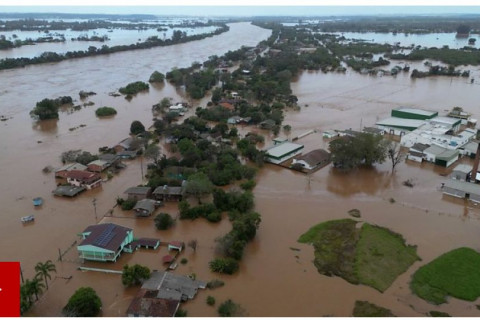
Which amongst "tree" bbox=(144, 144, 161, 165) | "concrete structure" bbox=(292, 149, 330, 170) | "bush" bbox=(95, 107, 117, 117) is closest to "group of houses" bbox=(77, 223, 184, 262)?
"tree" bbox=(144, 144, 161, 165)

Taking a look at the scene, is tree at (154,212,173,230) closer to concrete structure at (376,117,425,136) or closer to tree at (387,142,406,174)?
tree at (387,142,406,174)

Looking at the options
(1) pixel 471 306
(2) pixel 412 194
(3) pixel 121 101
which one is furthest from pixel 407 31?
(1) pixel 471 306

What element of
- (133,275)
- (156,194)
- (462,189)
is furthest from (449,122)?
(133,275)

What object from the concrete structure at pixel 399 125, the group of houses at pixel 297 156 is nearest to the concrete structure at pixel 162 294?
the group of houses at pixel 297 156

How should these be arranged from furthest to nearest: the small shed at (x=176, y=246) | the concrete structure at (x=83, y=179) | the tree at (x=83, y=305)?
the concrete structure at (x=83, y=179) < the small shed at (x=176, y=246) < the tree at (x=83, y=305)

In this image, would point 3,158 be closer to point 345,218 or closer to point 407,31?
point 345,218

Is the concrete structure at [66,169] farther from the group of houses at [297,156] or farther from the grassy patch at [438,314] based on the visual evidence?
the grassy patch at [438,314]

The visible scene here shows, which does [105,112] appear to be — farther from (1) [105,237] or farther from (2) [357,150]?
(2) [357,150]
